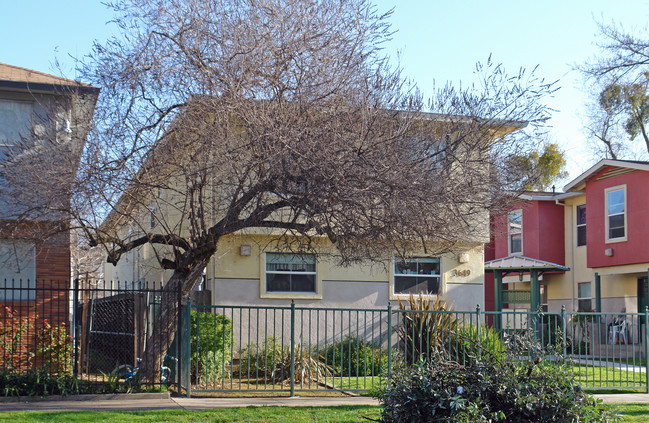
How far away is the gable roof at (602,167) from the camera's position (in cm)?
2435

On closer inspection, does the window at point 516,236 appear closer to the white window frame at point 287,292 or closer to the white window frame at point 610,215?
the white window frame at point 610,215

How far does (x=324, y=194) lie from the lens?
1084 cm

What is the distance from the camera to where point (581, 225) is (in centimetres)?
2933

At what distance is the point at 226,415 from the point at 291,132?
4120mm

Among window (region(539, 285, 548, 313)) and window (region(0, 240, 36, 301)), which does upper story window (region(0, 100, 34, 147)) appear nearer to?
window (region(0, 240, 36, 301))

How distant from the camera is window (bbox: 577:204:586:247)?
2922 centimetres

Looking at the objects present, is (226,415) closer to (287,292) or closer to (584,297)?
(287,292)

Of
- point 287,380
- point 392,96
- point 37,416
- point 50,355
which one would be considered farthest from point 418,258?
point 37,416

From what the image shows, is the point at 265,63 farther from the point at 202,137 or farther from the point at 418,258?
the point at 418,258

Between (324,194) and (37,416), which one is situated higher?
(324,194)

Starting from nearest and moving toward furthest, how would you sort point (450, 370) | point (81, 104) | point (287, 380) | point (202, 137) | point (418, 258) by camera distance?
point (450, 370) → point (202, 137) → point (81, 104) → point (287, 380) → point (418, 258)

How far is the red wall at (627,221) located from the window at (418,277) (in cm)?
818

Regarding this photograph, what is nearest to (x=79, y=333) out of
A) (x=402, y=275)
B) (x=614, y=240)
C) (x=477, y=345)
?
(x=477, y=345)

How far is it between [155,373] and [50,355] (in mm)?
1849
